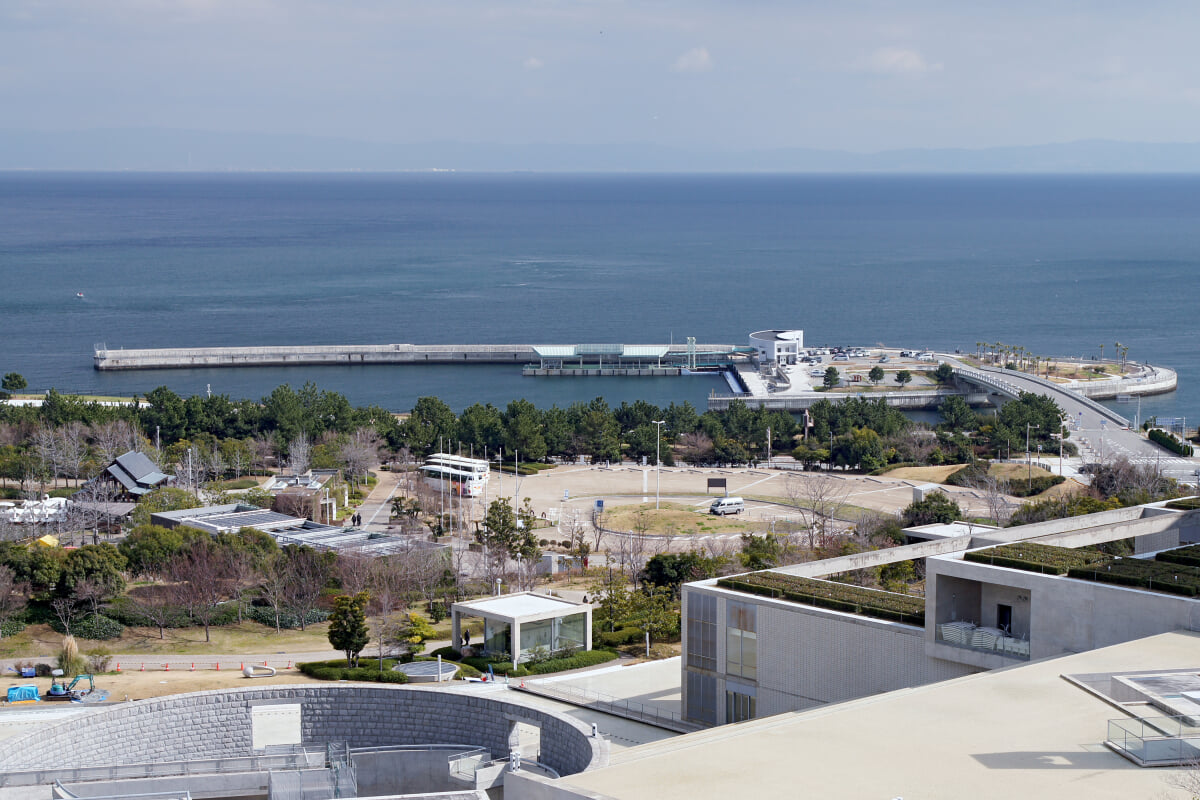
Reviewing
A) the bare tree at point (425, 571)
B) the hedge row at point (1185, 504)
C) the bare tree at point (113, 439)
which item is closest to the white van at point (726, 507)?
the bare tree at point (425, 571)

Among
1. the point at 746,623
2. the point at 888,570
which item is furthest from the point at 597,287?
the point at 746,623

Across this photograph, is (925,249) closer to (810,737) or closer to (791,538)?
(791,538)

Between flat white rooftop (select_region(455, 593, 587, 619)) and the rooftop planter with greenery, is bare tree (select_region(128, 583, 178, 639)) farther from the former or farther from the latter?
the rooftop planter with greenery

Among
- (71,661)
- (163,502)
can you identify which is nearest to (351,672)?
(71,661)

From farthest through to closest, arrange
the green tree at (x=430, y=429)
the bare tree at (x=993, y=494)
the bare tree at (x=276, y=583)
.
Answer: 1. the green tree at (x=430, y=429)
2. the bare tree at (x=993, y=494)
3. the bare tree at (x=276, y=583)

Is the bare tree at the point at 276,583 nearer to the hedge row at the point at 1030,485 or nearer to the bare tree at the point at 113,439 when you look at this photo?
the bare tree at the point at 113,439
